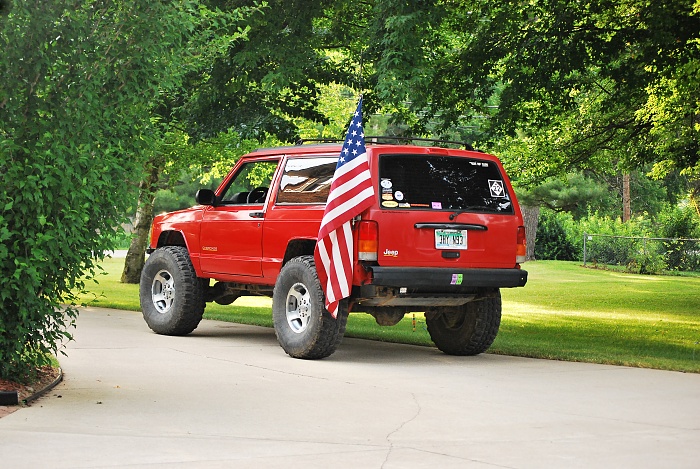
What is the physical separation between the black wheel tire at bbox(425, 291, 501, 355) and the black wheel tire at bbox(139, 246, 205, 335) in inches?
123

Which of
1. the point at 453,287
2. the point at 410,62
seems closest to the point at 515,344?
the point at 453,287

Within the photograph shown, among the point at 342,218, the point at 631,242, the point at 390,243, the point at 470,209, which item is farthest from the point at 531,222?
the point at 342,218

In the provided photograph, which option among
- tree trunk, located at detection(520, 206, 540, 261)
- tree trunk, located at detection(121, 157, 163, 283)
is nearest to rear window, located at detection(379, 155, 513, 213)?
tree trunk, located at detection(121, 157, 163, 283)

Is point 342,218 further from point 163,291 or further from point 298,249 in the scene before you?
point 163,291

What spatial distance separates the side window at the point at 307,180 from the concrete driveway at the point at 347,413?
71.1 inches

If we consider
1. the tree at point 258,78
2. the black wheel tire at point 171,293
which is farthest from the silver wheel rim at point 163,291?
the tree at point 258,78

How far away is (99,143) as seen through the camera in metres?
9.61

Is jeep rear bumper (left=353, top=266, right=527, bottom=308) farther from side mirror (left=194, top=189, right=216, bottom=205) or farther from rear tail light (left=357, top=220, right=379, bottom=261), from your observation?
side mirror (left=194, top=189, right=216, bottom=205)

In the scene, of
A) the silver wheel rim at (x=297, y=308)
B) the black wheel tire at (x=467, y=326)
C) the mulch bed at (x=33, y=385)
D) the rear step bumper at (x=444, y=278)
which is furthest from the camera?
the black wheel tire at (x=467, y=326)

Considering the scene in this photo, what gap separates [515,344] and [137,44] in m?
7.58

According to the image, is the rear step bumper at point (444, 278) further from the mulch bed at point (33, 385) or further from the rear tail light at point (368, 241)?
the mulch bed at point (33, 385)

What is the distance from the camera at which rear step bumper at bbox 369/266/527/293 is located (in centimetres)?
1211

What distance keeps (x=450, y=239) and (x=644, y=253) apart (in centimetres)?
2962

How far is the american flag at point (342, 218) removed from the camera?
39.9ft
